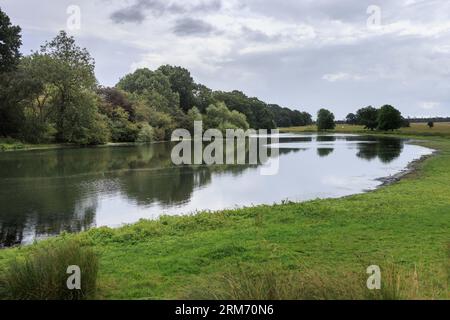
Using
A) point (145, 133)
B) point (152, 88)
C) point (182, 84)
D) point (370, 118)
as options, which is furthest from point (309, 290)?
point (370, 118)

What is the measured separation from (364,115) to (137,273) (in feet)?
464

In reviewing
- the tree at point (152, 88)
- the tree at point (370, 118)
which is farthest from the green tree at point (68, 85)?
Result: the tree at point (370, 118)

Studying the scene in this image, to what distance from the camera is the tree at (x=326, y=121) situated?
160 meters

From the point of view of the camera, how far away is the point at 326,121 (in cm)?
15975

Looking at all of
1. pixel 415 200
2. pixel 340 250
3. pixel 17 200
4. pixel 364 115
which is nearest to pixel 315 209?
pixel 415 200

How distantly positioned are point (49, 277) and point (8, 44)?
5601 cm

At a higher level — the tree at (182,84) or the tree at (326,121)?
the tree at (182,84)

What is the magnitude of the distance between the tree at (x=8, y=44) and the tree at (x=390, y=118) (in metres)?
89.6

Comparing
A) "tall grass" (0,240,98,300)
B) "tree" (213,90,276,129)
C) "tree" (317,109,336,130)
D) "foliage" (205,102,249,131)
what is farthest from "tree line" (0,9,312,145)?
"tree" (317,109,336,130)

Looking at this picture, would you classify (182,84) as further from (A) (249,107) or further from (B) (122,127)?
(B) (122,127)

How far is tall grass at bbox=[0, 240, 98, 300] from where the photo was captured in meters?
5.76

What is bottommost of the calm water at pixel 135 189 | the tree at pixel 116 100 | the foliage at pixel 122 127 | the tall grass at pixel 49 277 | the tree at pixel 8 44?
the calm water at pixel 135 189

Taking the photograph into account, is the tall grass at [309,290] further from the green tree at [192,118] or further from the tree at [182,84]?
the tree at [182,84]
